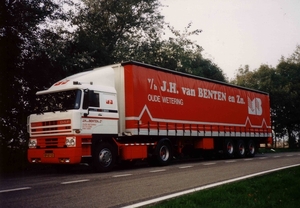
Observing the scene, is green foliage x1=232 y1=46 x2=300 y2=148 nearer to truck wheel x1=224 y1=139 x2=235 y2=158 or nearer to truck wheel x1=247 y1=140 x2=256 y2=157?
truck wheel x1=247 y1=140 x2=256 y2=157

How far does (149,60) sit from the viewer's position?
27500mm

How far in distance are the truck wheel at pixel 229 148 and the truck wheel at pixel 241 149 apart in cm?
50

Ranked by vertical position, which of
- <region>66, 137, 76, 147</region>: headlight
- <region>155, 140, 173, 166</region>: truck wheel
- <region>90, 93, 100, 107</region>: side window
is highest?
<region>90, 93, 100, 107</region>: side window

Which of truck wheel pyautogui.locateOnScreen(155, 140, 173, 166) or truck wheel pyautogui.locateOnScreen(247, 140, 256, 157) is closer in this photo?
truck wheel pyautogui.locateOnScreen(155, 140, 173, 166)

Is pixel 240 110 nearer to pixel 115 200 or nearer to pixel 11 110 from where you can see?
pixel 11 110

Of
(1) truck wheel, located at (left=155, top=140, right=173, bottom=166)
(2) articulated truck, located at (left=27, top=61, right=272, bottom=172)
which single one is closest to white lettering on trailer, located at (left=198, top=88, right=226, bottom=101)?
(2) articulated truck, located at (left=27, top=61, right=272, bottom=172)

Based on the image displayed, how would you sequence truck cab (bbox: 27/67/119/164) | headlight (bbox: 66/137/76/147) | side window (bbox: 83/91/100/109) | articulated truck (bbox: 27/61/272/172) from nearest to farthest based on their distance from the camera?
1. headlight (bbox: 66/137/76/147)
2. truck cab (bbox: 27/67/119/164)
3. articulated truck (bbox: 27/61/272/172)
4. side window (bbox: 83/91/100/109)

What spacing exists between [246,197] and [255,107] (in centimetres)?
1695

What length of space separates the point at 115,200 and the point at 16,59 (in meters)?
9.73

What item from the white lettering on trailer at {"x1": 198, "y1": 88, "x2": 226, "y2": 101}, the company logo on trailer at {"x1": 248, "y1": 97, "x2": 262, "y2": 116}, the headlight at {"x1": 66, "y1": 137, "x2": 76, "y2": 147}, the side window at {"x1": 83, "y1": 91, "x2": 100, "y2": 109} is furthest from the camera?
the company logo on trailer at {"x1": 248, "y1": 97, "x2": 262, "y2": 116}

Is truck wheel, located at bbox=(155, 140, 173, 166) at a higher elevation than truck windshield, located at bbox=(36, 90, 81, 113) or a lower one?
lower

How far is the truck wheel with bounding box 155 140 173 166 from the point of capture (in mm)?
14469

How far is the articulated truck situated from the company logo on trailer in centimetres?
286

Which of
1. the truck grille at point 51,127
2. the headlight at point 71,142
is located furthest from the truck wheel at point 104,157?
the truck grille at point 51,127
